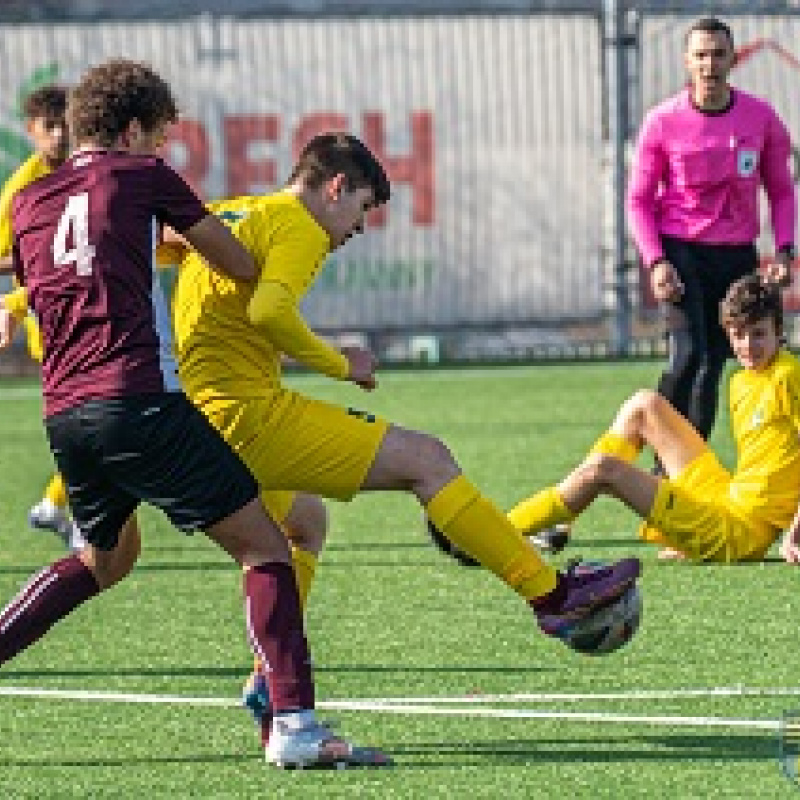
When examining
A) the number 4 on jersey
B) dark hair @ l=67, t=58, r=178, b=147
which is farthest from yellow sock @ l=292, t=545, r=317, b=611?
dark hair @ l=67, t=58, r=178, b=147

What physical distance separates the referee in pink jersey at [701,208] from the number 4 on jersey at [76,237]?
5.46m

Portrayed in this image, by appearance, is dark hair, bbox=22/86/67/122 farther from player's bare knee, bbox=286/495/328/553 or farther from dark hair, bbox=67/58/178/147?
dark hair, bbox=67/58/178/147

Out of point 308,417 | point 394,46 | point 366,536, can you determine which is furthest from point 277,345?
point 394,46

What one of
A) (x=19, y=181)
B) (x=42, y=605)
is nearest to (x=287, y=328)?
(x=42, y=605)

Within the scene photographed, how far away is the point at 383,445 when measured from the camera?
7539 mm

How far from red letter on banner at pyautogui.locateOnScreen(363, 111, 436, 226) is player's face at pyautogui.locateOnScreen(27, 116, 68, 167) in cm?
1022

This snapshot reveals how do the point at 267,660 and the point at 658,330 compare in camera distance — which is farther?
the point at 658,330

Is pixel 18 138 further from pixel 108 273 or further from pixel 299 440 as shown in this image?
pixel 108 273

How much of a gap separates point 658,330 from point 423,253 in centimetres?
189

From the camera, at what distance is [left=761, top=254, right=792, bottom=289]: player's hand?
38.7ft

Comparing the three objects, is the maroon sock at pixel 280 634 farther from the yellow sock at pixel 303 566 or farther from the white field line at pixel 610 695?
the white field line at pixel 610 695

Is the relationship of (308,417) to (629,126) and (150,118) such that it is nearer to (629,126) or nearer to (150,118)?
(150,118)

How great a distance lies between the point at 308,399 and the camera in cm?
766

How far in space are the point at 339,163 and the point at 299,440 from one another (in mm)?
757
